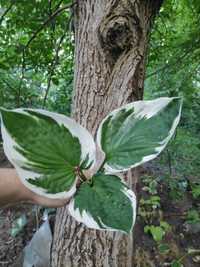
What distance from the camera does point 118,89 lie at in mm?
759

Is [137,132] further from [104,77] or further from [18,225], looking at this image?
[18,225]

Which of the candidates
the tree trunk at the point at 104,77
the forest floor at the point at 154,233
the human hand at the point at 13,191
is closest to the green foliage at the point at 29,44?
the tree trunk at the point at 104,77

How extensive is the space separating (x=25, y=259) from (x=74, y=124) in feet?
3.31

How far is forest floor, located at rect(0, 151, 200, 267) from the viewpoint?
1365mm

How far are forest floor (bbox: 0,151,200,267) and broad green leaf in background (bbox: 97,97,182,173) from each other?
1079 mm

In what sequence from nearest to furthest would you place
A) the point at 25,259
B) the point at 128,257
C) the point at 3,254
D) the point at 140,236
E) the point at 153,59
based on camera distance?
the point at 128,257, the point at 25,259, the point at 3,254, the point at 140,236, the point at 153,59

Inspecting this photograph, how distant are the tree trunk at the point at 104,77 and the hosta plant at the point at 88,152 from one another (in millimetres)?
448

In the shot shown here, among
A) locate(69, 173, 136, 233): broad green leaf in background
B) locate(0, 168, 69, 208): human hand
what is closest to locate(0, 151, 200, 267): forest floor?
locate(0, 168, 69, 208): human hand

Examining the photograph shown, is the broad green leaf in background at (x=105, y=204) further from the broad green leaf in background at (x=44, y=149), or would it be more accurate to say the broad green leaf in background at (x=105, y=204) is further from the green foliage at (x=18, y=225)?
the green foliage at (x=18, y=225)

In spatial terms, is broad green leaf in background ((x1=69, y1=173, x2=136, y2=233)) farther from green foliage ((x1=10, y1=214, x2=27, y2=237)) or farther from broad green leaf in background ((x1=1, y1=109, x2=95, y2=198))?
green foliage ((x1=10, y1=214, x2=27, y2=237))

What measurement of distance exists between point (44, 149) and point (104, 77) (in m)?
0.55

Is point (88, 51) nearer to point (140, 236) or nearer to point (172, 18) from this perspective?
point (140, 236)

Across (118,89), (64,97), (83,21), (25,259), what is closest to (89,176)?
(118,89)

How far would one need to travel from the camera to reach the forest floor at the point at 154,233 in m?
1.36
